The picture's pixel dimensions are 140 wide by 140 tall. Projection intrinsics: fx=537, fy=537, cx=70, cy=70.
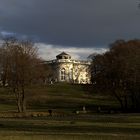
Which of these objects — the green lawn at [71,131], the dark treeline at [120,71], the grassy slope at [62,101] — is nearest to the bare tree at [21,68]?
the grassy slope at [62,101]

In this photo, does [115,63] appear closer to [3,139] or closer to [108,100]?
[108,100]

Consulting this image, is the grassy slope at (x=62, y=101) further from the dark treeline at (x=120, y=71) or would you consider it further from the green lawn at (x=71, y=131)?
the green lawn at (x=71, y=131)

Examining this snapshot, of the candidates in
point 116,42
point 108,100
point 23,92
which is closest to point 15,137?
point 23,92

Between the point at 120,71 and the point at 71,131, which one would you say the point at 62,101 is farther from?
the point at 71,131

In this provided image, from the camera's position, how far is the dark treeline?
110 m

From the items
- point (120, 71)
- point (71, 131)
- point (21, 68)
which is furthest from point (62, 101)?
point (71, 131)

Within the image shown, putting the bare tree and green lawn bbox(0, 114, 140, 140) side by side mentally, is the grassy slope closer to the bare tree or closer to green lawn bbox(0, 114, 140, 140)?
the bare tree

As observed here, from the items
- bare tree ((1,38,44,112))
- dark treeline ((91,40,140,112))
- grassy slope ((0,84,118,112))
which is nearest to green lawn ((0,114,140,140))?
bare tree ((1,38,44,112))

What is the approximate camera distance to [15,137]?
36.2 metres

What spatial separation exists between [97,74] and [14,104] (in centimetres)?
2437

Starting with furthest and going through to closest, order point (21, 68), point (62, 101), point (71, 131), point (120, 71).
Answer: point (62, 101), point (120, 71), point (21, 68), point (71, 131)

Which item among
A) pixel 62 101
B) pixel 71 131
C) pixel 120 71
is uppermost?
pixel 120 71

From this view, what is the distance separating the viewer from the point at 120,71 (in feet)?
372

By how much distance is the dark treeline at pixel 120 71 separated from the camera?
361 feet
